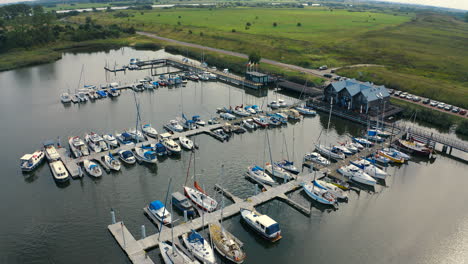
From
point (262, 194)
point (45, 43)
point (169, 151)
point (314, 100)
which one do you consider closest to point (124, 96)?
point (169, 151)

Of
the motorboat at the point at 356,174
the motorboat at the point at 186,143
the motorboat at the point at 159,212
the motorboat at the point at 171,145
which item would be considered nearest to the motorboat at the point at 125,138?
the motorboat at the point at 171,145

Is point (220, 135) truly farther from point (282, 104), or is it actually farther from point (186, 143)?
point (282, 104)

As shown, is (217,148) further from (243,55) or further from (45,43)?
(45,43)

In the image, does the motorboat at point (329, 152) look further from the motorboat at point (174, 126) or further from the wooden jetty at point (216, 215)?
the motorboat at point (174, 126)

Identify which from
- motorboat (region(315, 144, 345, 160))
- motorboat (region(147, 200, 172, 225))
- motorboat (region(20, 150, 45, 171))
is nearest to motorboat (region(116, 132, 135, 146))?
motorboat (region(20, 150, 45, 171))

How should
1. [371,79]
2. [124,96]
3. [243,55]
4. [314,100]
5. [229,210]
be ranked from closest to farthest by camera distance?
[229,210], [314,100], [124,96], [371,79], [243,55]

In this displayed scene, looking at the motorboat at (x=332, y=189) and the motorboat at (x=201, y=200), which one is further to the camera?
the motorboat at (x=332, y=189)
